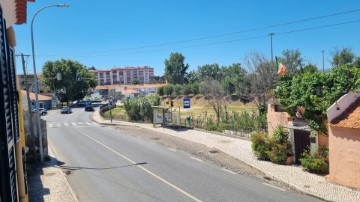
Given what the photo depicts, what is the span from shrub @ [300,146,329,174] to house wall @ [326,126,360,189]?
2.84 ft

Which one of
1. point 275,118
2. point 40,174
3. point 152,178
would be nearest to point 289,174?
point 275,118

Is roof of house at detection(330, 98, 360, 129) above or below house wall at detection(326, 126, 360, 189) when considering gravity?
above

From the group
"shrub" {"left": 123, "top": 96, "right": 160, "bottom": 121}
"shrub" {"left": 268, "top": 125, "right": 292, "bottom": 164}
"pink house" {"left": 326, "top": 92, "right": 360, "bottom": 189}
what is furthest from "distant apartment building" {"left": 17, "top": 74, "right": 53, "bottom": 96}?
"pink house" {"left": 326, "top": 92, "right": 360, "bottom": 189}

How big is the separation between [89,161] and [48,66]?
64890 mm

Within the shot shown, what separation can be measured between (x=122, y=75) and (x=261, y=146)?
169310 mm

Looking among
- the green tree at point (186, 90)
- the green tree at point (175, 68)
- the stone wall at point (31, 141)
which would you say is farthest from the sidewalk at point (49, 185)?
the green tree at point (175, 68)

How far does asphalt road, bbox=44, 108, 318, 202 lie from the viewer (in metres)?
12.4

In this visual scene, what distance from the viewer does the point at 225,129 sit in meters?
27.5

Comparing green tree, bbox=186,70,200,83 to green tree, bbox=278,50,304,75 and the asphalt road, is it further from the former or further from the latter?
the asphalt road

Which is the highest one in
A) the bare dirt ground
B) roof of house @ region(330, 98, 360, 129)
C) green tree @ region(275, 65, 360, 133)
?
green tree @ region(275, 65, 360, 133)

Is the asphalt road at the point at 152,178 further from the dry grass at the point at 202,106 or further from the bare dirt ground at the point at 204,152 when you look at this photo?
the dry grass at the point at 202,106

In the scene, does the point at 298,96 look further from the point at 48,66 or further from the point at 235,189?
the point at 48,66

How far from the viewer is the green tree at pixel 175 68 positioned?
11262 centimetres

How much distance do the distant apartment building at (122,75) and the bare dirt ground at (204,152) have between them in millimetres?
151081
